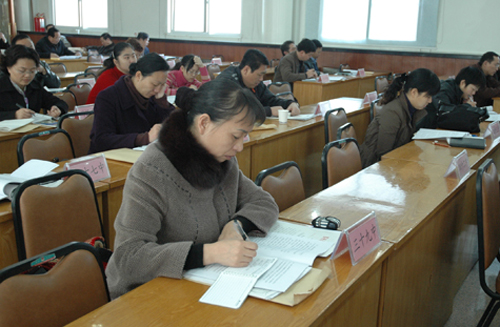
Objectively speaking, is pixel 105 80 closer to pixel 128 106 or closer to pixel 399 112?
pixel 128 106

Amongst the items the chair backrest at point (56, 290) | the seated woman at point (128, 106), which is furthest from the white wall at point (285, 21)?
the chair backrest at point (56, 290)

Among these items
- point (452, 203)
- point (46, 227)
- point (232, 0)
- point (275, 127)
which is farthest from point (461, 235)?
point (232, 0)

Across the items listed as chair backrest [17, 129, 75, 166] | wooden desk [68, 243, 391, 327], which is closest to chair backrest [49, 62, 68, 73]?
chair backrest [17, 129, 75, 166]

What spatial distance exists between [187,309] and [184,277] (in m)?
0.15

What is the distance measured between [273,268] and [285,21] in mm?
8147

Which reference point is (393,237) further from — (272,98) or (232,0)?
(232,0)

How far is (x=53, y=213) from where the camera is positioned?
1.70m

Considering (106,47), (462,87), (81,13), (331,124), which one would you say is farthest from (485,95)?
(81,13)

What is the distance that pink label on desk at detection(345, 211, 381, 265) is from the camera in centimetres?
129

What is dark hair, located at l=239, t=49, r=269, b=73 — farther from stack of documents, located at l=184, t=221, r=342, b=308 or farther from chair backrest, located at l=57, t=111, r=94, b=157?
stack of documents, located at l=184, t=221, r=342, b=308

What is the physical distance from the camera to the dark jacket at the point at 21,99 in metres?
3.38

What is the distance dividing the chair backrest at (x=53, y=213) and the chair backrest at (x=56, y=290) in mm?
548

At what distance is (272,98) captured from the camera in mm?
3979

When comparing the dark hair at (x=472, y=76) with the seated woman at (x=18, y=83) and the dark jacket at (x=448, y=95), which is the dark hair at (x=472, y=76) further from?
the seated woman at (x=18, y=83)
